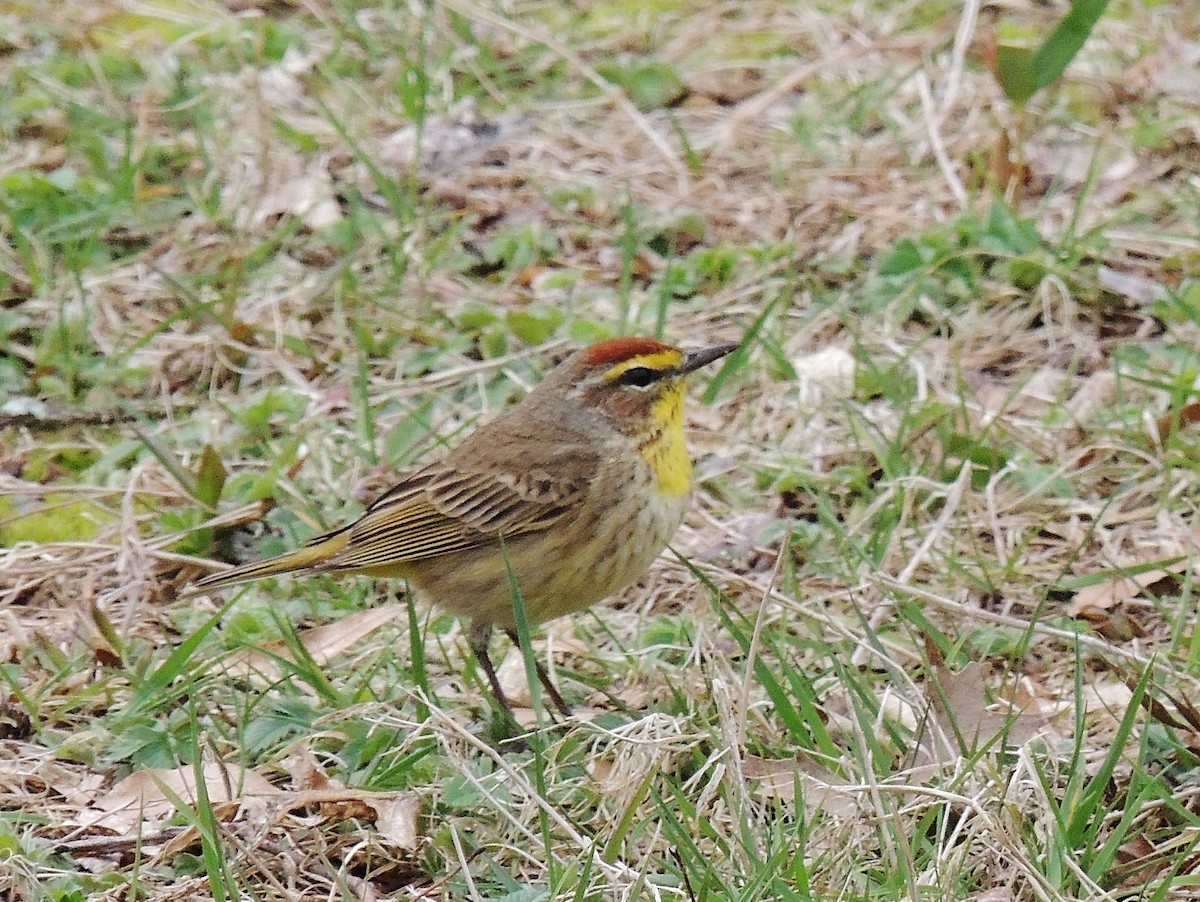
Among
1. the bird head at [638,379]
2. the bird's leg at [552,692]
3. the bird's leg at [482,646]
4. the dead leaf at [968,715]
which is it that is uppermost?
the bird head at [638,379]

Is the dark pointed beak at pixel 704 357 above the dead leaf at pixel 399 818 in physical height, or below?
above

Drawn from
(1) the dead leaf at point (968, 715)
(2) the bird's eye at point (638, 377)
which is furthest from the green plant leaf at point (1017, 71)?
(1) the dead leaf at point (968, 715)

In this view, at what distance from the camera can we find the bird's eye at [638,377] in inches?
206

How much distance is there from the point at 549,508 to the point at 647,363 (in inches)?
23.3

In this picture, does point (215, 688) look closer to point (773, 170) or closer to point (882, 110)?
point (773, 170)

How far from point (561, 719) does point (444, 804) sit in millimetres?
603

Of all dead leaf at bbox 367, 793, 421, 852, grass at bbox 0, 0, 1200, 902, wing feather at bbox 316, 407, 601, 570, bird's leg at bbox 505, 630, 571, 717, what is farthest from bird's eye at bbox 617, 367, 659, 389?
dead leaf at bbox 367, 793, 421, 852

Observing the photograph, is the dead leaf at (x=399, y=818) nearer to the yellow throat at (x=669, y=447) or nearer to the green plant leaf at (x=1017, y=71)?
the yellow throat at (x=669, y=447)

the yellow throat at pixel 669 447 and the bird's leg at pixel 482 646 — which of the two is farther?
the yellow throat at pixel 669 447

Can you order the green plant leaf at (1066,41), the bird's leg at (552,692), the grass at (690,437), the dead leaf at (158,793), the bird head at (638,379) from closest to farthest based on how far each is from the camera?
the grass at (690,437) → the dead leaf at (158,793) → the bird's leg at (552,692) → the bird head at (638,379) → the green plant leaf at (1066,41)

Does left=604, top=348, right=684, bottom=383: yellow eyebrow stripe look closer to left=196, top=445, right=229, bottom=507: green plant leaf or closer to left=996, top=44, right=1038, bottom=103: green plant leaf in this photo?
left=196, top=445, right=229, bottom=507: green plant leaf

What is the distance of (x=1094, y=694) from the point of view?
15.5ft

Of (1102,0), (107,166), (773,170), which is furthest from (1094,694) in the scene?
(107,166)

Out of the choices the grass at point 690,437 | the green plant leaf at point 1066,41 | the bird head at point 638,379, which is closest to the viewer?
the grass at point 690,437
